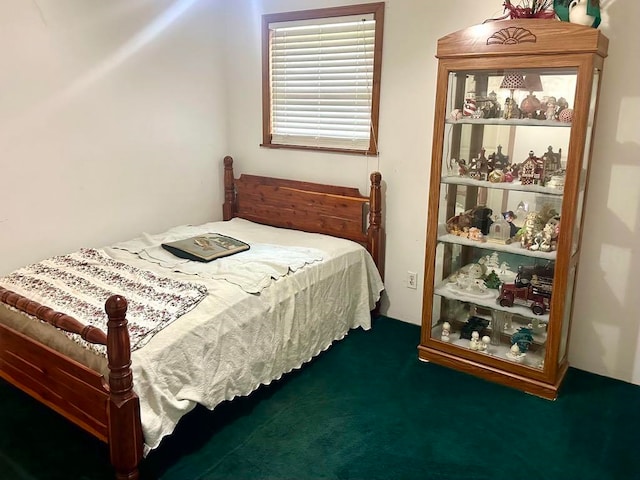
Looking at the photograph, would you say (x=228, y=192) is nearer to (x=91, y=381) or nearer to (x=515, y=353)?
(x=91, y=381)

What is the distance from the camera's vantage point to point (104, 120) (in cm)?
312

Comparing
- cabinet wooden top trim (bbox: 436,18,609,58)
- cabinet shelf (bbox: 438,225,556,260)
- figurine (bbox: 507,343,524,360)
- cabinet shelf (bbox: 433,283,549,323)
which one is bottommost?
figurine (bbox: 507,343,524,360)

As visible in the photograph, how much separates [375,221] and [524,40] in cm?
141

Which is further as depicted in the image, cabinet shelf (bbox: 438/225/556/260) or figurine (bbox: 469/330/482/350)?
Answer: figurine (bbox: 469/330/482/350)

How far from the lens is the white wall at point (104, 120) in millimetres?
2744

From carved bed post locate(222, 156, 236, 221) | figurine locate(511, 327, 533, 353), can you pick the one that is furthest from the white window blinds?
figurine locate(511, 327, 533, 353)

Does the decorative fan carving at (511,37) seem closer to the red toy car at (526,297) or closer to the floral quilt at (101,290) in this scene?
→ the red toy car at (526,297)

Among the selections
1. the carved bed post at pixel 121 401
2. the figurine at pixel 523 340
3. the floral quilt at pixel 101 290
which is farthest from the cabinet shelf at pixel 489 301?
the carved bed post at pixel 121 401

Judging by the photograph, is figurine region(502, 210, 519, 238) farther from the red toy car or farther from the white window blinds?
the white window blinds

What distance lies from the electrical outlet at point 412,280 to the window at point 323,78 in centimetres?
85

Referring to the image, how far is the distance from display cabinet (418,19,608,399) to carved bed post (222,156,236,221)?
5.71ft

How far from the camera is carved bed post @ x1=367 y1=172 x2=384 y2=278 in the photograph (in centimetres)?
329

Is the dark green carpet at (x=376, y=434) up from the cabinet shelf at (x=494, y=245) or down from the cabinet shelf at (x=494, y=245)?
down

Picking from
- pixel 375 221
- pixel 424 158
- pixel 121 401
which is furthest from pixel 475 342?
pixel 121 401
